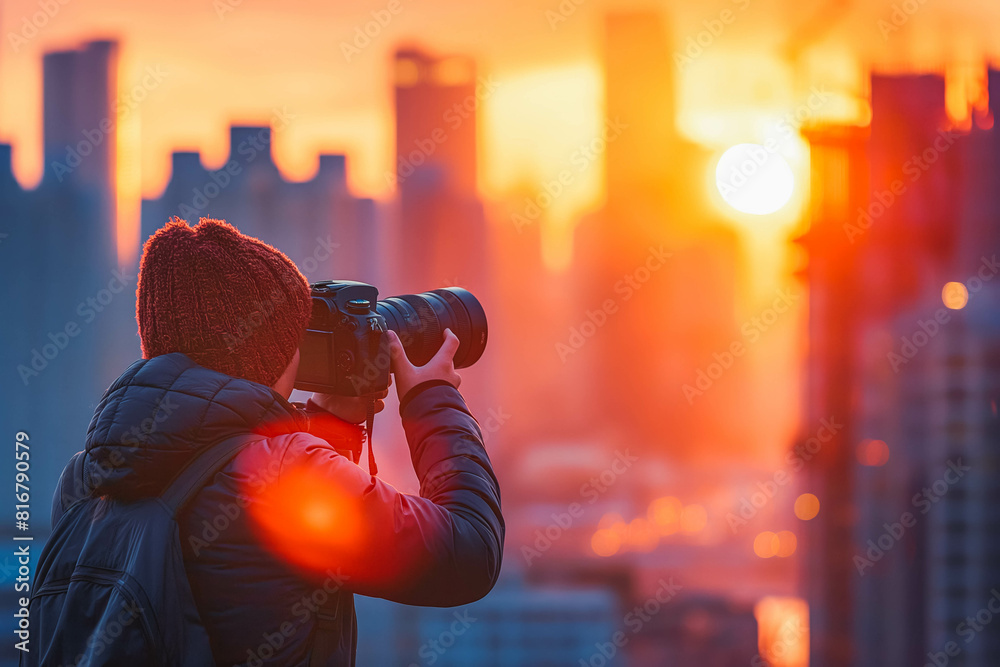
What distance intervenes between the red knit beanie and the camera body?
5.4 inches

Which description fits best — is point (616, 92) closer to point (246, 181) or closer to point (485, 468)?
point (246, 181)

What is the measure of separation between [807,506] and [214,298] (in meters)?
24.1

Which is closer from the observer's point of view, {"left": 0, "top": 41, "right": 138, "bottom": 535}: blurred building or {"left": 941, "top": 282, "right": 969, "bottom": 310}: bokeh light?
{"left": 0, "top": 41, "right": 138, "bottom": 535}: blurred building

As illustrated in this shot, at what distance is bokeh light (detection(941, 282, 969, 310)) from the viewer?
19.9 metres

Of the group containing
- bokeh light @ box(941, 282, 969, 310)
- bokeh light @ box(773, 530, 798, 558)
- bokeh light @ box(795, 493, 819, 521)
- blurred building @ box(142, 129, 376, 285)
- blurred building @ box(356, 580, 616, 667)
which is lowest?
bokeh light @ box(773, 530, 798, 558)

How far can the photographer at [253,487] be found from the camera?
0.72 m

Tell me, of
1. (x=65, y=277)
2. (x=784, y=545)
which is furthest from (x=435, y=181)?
(x=784, y=545)

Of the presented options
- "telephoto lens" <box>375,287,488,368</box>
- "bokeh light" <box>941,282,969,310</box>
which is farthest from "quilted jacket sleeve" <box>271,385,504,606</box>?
"bokeh light" <box>941,282,969,310</box>

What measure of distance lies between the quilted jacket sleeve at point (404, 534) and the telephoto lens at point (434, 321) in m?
0.28

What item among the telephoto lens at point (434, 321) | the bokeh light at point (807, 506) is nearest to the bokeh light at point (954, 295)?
the bokeh light at point (807, 506)

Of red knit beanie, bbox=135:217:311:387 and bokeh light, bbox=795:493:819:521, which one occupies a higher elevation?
red knit beanie, bbox=135:217:311:387

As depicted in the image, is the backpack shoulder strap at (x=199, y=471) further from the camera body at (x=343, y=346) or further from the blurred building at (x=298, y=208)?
the blurred building at (x=298, y=208)

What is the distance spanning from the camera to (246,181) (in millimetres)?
16547

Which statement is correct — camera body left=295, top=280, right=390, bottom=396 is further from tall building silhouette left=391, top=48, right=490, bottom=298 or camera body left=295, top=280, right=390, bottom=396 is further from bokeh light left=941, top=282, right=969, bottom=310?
tall building silhouette left=391, top=48, right=490, bottom=298
